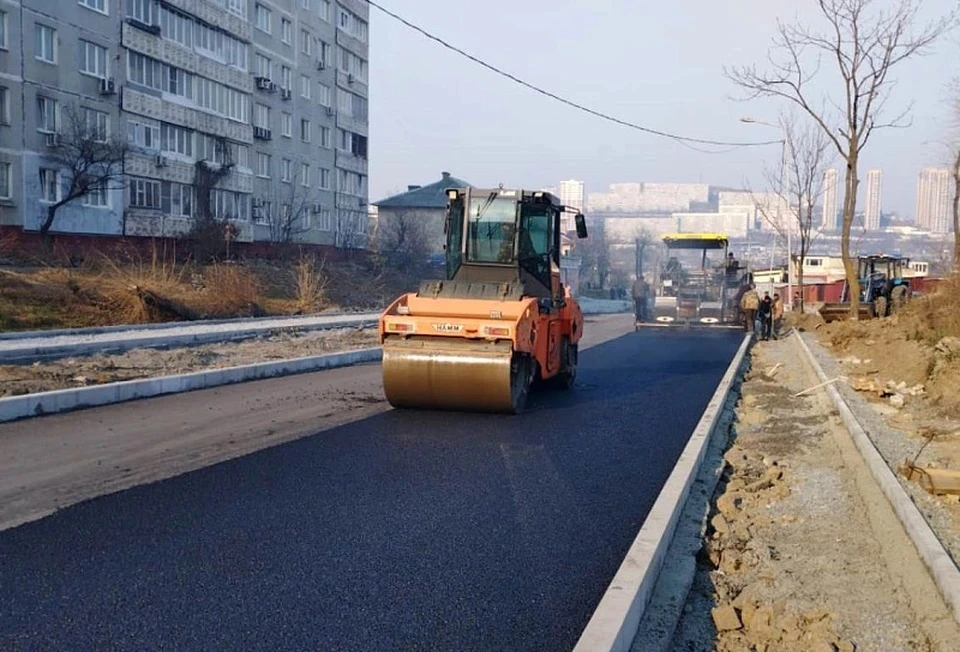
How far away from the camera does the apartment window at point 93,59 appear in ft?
112

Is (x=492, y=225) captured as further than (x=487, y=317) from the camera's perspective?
Yes

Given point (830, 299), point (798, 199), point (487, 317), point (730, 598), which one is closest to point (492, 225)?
point (487, 317)

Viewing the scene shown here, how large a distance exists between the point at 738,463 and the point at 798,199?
32.1 metres

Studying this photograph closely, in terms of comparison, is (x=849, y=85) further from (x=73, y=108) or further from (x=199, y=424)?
(x=73, y=108)

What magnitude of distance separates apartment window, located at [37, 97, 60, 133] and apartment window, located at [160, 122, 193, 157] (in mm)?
6810

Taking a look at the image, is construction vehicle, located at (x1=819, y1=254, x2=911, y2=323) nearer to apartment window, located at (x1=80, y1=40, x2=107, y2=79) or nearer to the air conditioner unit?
the air conditioner unit

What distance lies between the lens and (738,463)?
9.31 meters

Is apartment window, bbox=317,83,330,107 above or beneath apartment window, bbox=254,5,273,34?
beneath

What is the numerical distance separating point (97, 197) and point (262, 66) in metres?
16.1

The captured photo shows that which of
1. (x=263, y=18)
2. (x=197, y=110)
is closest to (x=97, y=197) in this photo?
(x=197, y=110)

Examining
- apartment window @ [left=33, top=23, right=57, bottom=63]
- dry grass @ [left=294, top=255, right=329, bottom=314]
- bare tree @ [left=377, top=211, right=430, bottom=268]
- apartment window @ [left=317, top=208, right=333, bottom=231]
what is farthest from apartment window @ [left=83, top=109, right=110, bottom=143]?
apartment window @ [left=317, top=208, right=333, bottom=231]

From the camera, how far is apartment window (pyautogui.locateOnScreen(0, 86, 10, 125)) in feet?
99.6

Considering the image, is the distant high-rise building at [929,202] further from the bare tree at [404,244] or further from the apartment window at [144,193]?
the apartment window at [144,193]

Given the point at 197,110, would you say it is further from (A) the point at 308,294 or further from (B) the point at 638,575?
(B) the point at 638,575
